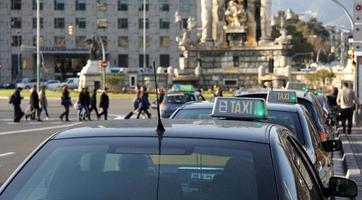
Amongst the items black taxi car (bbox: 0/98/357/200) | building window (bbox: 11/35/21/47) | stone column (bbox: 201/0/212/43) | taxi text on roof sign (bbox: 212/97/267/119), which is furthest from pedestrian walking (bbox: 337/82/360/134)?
building window (bbox: 11/35/21/47)

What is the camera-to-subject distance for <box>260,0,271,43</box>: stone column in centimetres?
6606

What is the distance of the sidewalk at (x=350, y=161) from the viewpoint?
41.4ft

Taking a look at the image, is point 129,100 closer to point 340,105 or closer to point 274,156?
point 340,105

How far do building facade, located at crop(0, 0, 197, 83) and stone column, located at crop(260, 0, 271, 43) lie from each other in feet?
117

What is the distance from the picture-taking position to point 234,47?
217 ft

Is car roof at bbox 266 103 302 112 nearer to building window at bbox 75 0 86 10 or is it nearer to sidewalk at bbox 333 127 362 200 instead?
sidewalk at bbox 333 127 362 200

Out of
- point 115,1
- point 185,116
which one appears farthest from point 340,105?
point 115,1

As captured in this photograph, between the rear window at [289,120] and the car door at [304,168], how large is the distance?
3.52 metres

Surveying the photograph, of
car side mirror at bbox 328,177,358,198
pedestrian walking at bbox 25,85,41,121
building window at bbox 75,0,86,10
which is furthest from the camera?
building window at bbox 75,0,86,10

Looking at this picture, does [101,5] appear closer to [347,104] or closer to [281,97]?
[347,104]

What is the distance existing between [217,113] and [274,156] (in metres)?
3.31

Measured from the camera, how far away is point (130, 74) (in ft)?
226

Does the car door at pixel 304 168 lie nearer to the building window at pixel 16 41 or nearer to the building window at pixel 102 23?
the building window at pixel 16 41

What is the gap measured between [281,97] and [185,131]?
22.2 ft
